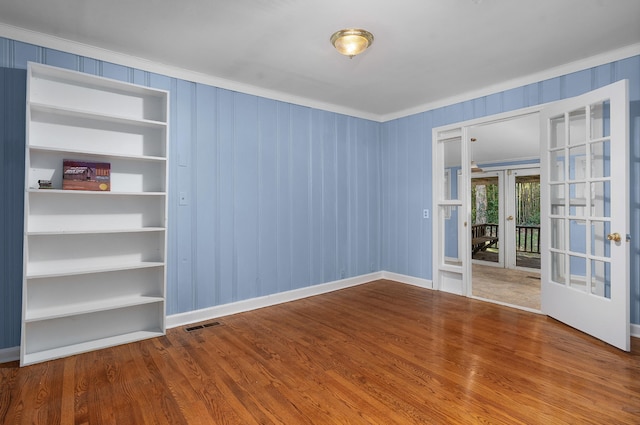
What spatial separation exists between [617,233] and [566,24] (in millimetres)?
1695

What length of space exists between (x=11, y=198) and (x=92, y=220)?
552mm

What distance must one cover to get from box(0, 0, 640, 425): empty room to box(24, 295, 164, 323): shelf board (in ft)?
0.07

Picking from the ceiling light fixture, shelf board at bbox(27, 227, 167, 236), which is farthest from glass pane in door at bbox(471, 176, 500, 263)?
shelf board at bbox(27, 227, 167, 236)

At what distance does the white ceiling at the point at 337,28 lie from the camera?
237 cm

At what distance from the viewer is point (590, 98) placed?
118 inches

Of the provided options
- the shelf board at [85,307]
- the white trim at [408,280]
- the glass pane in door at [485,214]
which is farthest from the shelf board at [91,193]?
the glass pane in door at [485,214]

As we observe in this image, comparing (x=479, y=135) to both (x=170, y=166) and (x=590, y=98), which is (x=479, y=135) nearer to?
(x=590, y=98)

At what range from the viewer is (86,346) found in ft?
9.16

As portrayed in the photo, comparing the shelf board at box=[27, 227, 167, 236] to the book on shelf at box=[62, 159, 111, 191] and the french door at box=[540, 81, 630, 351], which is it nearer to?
the book on shelf at box=[62, 159, 111, 191]

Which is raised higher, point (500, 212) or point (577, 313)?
point (500, 212)

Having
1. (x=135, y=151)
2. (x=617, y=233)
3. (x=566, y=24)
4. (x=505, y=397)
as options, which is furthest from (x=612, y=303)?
(x=135, y=151)

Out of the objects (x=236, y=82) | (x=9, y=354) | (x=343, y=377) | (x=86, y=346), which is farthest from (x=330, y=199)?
(x=9, y=354)

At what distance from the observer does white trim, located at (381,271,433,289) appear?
4.75 m

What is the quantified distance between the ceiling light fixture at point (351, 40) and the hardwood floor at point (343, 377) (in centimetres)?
245
